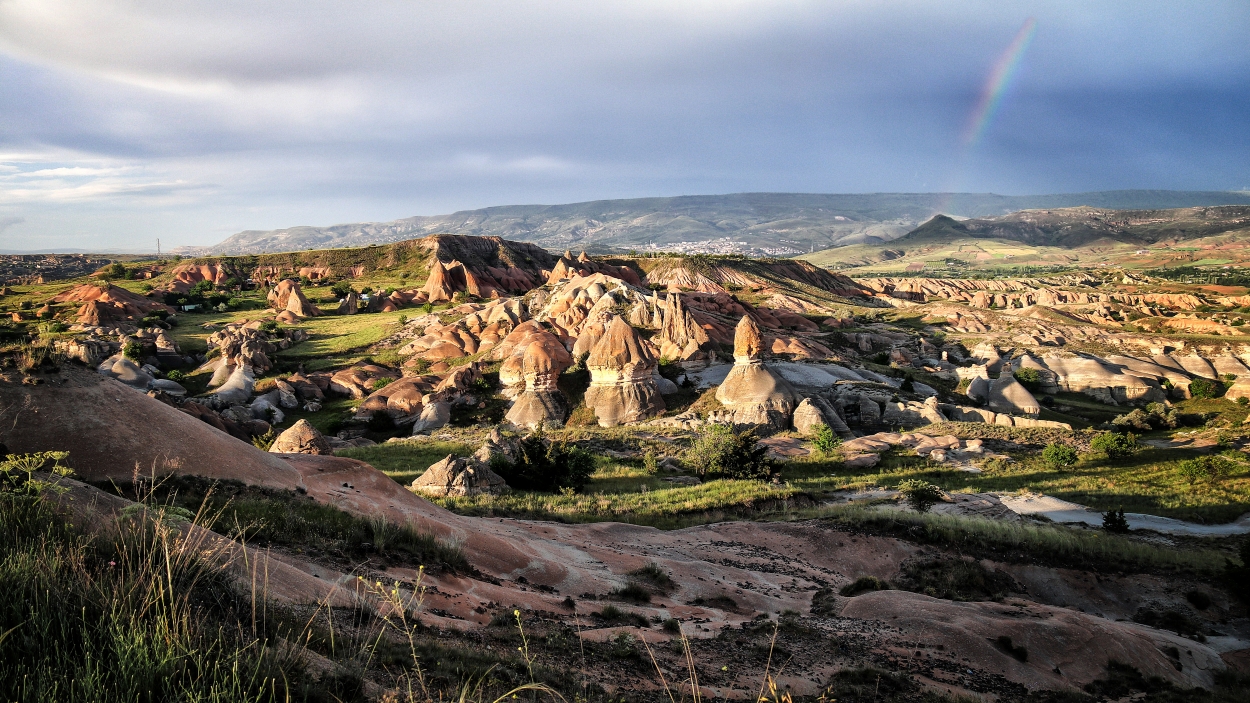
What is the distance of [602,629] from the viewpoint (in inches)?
286

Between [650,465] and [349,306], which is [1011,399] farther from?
[349,306]

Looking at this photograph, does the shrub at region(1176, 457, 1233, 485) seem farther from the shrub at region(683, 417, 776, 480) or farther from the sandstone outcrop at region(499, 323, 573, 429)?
the sandstone outcrop at region(499, 323, 573, 429)

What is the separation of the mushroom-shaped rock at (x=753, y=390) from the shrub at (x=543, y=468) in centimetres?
1113

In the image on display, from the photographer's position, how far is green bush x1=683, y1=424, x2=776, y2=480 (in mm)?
22828

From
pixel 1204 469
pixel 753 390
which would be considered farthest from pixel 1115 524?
pixel 753 390

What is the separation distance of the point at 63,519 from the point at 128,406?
579cm

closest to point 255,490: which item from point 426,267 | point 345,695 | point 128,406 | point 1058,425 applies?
point 128,406

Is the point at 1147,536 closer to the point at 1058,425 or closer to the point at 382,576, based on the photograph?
the point at 1058,425

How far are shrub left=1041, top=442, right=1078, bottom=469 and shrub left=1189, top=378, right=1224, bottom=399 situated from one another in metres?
27.6

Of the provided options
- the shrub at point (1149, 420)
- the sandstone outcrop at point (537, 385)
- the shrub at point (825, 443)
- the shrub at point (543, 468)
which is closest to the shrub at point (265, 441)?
the shrub at point (543, 468)

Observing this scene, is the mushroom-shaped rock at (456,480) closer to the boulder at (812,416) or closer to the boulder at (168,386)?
the boulder at (812,416)

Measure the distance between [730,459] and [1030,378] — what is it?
35195mm

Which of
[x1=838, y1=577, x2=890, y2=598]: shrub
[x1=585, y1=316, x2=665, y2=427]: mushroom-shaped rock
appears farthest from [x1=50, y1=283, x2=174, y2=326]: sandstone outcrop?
[x1=838, y1=577, x2=890, y2=598]: shrub

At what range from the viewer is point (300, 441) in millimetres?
20359
